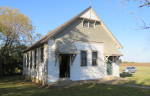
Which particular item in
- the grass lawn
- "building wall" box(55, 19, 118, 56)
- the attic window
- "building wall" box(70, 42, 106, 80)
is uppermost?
the attic window

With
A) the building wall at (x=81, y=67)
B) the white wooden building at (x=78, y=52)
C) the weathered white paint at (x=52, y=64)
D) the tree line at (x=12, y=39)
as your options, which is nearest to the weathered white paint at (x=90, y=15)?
the white wooden building at (x=78, y=52)

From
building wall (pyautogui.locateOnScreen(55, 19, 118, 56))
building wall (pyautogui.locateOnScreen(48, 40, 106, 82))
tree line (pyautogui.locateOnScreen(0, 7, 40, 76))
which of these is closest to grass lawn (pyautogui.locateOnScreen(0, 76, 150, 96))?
building wall (pyautogui.locateOnScreen(48, 40, 106, 82))

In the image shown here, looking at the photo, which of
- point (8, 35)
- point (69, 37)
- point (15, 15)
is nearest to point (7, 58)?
point (8, 35)

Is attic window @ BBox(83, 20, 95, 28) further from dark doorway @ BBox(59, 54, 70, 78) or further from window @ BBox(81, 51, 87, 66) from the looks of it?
dark doorway @ BBox(59, 54, 70, 78)

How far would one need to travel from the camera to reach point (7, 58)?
107ft

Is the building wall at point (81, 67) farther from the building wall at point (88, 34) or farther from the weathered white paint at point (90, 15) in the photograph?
the weathered white paint at point (90, 15)

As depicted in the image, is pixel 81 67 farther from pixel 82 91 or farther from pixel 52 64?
pixel 82 91

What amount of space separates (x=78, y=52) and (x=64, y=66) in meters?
2.08

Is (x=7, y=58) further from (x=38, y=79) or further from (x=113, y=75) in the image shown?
(x=113, y=75)

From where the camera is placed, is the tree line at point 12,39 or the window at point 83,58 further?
the tree line at point 12,39

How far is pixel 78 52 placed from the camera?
17.4 m

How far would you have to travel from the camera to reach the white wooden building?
52.7 feet

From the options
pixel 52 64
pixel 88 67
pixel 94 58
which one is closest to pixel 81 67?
pixel 88 67

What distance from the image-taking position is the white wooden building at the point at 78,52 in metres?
16.1
